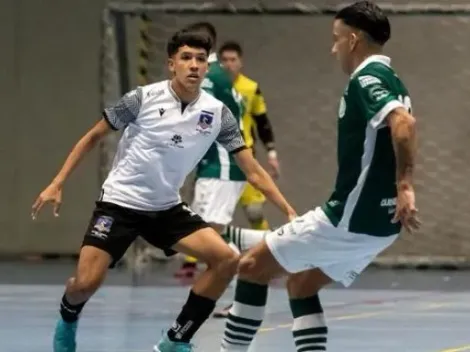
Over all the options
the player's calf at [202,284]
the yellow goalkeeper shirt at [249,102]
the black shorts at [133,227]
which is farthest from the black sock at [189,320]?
the yellow goalkeeper shirt at [249,102]

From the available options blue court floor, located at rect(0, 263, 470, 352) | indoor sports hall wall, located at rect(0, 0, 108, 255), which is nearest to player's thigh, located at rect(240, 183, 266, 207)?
blue court floor, located at rect(0, 263, 470, 352)

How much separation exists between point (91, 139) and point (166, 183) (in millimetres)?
460

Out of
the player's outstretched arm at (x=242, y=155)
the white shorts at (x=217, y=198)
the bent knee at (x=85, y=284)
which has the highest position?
the player's outstretched arm at (x=242, y=155)

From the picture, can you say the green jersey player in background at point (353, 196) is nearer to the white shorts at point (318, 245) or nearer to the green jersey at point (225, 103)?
the white shorts at point (318, 245)

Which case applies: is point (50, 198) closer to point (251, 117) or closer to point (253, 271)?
point (253, 271)

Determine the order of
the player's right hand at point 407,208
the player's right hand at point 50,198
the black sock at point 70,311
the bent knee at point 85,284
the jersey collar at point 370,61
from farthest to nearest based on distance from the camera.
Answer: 1. the black sock at point 70,311
2. the bent knee at point 85,284
3. the player's right hand at point 50,198
4. the jersey collar at point 370,61
5. the player's right hand at point 407,208

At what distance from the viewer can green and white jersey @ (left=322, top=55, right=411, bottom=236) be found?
480cm

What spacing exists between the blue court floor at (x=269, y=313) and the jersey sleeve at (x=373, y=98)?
212 cm

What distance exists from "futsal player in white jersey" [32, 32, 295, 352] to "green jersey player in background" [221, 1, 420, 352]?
0.76 m

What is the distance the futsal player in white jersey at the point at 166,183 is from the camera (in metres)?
5.87

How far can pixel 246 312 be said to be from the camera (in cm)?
525

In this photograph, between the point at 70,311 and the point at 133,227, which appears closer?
the point at 70,311

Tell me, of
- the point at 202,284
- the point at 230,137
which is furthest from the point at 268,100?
the point at 202,284

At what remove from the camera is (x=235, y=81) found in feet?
29.9
